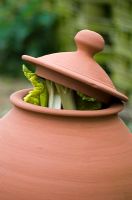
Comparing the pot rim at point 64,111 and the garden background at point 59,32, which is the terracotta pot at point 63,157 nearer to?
the pot rim at point 64,111

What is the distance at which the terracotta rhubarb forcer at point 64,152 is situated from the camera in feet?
7.02

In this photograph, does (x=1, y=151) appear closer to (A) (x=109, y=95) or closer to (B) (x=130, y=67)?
(A) (x=109, y=95)

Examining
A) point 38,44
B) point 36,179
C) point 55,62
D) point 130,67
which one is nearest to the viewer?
point 36,179

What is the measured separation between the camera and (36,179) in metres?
2.14

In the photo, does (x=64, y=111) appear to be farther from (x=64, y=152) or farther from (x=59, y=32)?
(x=59, y=32)

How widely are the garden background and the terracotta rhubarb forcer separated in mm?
2180

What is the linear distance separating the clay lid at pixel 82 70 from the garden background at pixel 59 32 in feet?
6.93

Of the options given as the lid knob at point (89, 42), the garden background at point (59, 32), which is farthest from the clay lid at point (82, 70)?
the garden background at point (59, 32)

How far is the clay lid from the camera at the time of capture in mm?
2227

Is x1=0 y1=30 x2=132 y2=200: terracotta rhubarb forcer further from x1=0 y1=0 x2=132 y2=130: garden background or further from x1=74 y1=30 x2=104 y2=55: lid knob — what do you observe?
x1=0 y1=0 x2=132 y2=130: garden background

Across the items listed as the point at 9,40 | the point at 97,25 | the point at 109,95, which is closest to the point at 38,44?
the point at 9,40

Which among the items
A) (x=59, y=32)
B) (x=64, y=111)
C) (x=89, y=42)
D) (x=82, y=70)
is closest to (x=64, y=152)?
(x=64, y=111)

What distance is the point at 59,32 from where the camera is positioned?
687 cm

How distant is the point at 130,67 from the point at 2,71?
8.78ft
